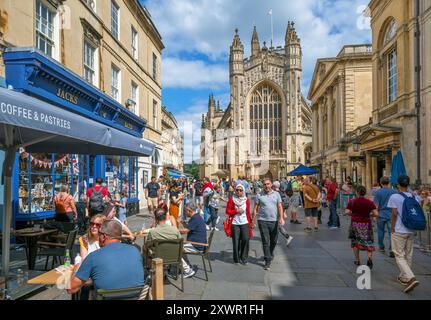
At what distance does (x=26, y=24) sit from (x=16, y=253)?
5511 millimetres

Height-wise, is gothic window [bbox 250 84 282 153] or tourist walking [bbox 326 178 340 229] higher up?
gothic window [bbox 250 84 282 153]

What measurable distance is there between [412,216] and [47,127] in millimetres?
5431

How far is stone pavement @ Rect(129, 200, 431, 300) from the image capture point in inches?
202

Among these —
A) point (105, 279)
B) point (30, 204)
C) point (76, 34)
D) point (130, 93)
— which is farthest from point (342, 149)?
Answer: point (105, 279)

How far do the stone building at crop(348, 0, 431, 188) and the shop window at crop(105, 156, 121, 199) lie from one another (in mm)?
12924

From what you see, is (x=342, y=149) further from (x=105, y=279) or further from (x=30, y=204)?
(x=105, y=279)

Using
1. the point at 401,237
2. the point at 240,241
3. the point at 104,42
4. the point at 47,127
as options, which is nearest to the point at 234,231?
the point at 240,241

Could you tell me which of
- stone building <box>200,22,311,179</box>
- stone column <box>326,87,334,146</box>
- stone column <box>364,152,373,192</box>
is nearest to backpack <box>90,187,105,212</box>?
stone column <box>364,152,373,192</box>

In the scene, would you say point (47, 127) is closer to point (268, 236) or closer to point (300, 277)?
point (268, 236)

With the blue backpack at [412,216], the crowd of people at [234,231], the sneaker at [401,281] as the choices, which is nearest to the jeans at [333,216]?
the crowd of people at [234,231]

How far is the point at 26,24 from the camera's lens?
341 inches

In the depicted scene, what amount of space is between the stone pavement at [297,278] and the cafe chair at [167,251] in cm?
46

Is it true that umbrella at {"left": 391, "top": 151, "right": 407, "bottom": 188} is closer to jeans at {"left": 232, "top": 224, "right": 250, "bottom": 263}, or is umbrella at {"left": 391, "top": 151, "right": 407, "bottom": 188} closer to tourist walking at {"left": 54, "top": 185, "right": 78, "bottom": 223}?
jeans at {"left": 232, "top": 224, "right": 250, "bottom": 263}
